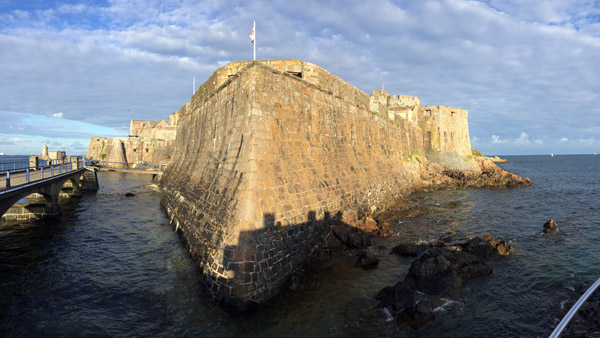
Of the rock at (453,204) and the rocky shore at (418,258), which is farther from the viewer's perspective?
the rock at (453,204)

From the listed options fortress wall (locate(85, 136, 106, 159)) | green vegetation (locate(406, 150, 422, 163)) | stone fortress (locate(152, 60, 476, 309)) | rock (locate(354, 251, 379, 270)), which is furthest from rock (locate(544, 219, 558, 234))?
fortress wall (locate(85, 136, 106, 159))

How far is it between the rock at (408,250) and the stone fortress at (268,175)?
280 cm

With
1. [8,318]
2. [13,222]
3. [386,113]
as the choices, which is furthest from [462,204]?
[13,222]

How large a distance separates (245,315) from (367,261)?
16.6 ft

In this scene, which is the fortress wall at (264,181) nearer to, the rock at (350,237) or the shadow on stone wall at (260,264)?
the shadow on stone wall at (260,264)

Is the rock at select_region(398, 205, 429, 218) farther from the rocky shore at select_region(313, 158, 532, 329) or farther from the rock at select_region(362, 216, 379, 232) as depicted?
the rock at select_region(362, 216, 379, 232)

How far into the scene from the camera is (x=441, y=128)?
42125mm

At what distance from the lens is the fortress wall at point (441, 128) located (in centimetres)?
4197

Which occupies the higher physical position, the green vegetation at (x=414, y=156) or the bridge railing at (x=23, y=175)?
the green vegetation at (x=414, y=156)

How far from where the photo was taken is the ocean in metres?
7.34

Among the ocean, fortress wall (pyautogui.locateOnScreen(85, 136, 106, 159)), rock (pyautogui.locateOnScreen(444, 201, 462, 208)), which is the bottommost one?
the ocean

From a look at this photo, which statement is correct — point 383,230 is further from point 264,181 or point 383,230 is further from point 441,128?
point 441,128

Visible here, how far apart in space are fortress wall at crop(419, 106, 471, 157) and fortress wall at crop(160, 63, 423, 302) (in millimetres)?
29571

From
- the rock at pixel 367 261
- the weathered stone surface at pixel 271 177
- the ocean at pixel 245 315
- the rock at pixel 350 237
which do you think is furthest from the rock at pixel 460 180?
the rock at pixel 367 261
